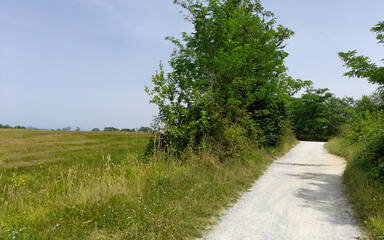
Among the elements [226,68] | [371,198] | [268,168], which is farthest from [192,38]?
[371,198]

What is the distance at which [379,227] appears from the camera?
4125mm

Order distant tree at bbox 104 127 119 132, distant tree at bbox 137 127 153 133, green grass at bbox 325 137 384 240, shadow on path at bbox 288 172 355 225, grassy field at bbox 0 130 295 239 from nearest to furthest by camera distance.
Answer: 1. grassy field at bbox 0 130 295 239
2. green grass at bbox 325 137 384 240
3. shadow on path at bbox 288 172 355 225
4. distant tree at bbox 137 127 153 133
5. distant tree at bbox 104 127 119 132

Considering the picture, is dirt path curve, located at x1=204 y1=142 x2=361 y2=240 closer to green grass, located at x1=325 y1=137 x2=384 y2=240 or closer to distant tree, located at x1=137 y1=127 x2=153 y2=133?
green grass, located at x1=325 y1=137 x2=384 y2=240

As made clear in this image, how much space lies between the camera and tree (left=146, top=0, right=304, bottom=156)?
30.6ft

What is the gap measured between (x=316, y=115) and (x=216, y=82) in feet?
148

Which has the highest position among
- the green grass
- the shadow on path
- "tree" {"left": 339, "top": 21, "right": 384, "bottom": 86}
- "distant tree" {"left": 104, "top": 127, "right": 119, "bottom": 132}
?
"tree" {"left": 339, "top": 21, "right": 384, "bottom": 86}

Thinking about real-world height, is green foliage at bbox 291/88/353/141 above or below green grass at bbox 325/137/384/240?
above

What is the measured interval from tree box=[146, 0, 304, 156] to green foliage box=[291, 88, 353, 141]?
36.5 meters

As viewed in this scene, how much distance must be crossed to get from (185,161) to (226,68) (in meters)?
5.51

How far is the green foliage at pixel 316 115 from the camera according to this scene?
48594 mm

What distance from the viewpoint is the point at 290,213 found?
5.39 metres

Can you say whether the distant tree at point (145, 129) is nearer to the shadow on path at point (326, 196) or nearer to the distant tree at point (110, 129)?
the shadow on path at point (326, 196)

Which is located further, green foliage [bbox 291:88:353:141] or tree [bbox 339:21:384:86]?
green foliage [bbox 291:88:353:141]

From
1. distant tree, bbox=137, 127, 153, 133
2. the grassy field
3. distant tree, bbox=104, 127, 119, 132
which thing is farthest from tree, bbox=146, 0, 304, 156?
distant tree, bbox=104, 127, 119, 132
